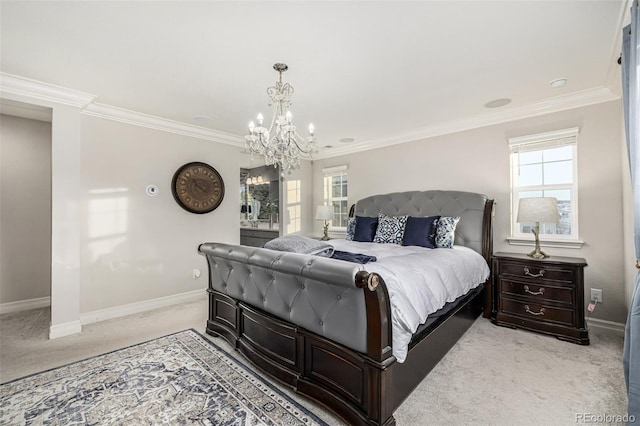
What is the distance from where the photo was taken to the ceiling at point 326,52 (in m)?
1.84

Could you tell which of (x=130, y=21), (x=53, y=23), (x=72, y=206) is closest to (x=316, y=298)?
(x=130, y=21)

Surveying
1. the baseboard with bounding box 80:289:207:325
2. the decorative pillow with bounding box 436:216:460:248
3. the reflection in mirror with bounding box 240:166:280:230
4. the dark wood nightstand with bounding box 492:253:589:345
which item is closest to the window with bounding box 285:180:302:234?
the reflection in mirror with bounding box 240:166:280:230

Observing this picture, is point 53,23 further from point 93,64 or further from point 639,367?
point 639,367

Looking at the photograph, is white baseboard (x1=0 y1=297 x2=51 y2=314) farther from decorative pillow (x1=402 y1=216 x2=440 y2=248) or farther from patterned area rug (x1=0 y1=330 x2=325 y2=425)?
decorative pillow (x1=402 y1=216 x2=440 y2=248)

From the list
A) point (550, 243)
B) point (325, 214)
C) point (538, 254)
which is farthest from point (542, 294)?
point (325, 214)

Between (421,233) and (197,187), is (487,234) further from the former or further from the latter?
(197,187)

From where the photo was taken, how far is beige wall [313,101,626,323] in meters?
2.97

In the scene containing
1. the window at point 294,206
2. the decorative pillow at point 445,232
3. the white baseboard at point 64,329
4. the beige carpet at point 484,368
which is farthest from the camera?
the window at point 294,206

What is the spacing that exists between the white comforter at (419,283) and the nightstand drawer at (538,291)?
447 mm

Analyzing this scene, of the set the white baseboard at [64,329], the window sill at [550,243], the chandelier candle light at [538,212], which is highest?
the chandelier candle light at [538,212]

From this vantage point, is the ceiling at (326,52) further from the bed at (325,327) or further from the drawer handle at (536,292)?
the drawer handle at (536,292)

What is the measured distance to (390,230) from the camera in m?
3.87

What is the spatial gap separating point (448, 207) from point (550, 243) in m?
1.19

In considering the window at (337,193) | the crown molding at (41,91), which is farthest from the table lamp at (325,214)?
the crown molding at (41,91)
